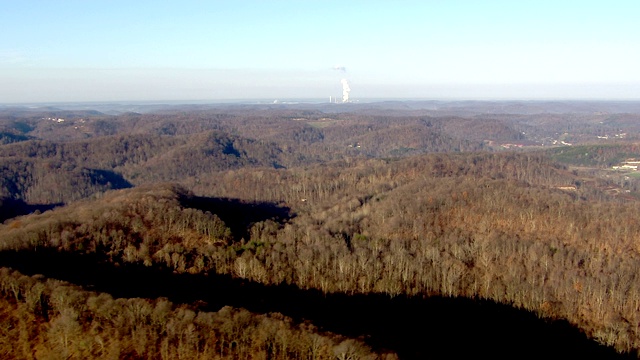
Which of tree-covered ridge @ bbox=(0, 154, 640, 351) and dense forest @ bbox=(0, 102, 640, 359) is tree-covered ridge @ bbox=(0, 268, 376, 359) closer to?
dense forest @ bbox=(0, 102, 640, 359)

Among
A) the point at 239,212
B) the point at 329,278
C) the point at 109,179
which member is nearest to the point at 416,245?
the point at 329,278

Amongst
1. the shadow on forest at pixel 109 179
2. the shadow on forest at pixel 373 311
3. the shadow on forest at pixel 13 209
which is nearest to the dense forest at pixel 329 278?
the shadow on forest at pixel 373 311

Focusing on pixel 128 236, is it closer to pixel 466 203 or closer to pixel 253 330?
pixel 253 330

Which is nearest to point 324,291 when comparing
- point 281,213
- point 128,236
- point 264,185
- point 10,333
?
point 128,236

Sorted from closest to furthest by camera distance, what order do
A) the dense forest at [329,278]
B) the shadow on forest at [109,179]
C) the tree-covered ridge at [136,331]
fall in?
the tree-covered ridge at [136,331], the dense forest at [329,278], the shadow on forest at [109,179]

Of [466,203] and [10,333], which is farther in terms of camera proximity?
[466,203]

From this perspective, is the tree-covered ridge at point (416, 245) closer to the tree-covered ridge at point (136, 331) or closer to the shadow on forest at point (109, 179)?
the tree-covered ridge at point (136, 331)
